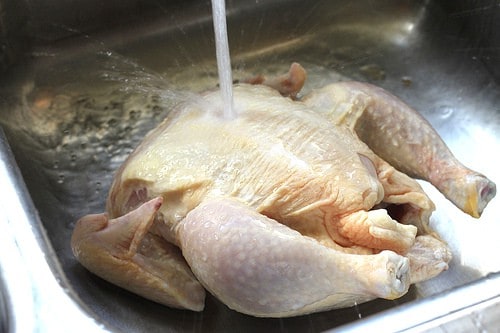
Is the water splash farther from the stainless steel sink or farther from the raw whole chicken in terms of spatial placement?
the stainless steel sink

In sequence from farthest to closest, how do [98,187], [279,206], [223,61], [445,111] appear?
[445,111], [98,187], [223,61], [279,206]

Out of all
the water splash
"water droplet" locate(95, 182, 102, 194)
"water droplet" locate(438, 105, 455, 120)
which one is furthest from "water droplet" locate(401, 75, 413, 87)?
"water droplet" locate(95, 182, 102, 194)

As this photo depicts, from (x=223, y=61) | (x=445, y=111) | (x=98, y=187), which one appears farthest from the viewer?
(x=445, y=111)

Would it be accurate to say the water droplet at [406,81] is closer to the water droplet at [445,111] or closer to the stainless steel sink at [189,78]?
the stainless steel sink at [189,78]

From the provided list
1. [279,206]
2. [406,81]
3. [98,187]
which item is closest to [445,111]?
[406,81]

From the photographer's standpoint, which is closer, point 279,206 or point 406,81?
point 279,206

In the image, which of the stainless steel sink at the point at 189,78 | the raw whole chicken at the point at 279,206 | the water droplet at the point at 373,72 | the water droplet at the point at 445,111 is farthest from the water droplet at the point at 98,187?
the water droplet at the point at 445,111

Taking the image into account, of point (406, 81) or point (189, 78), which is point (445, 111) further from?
point (189, 78)
